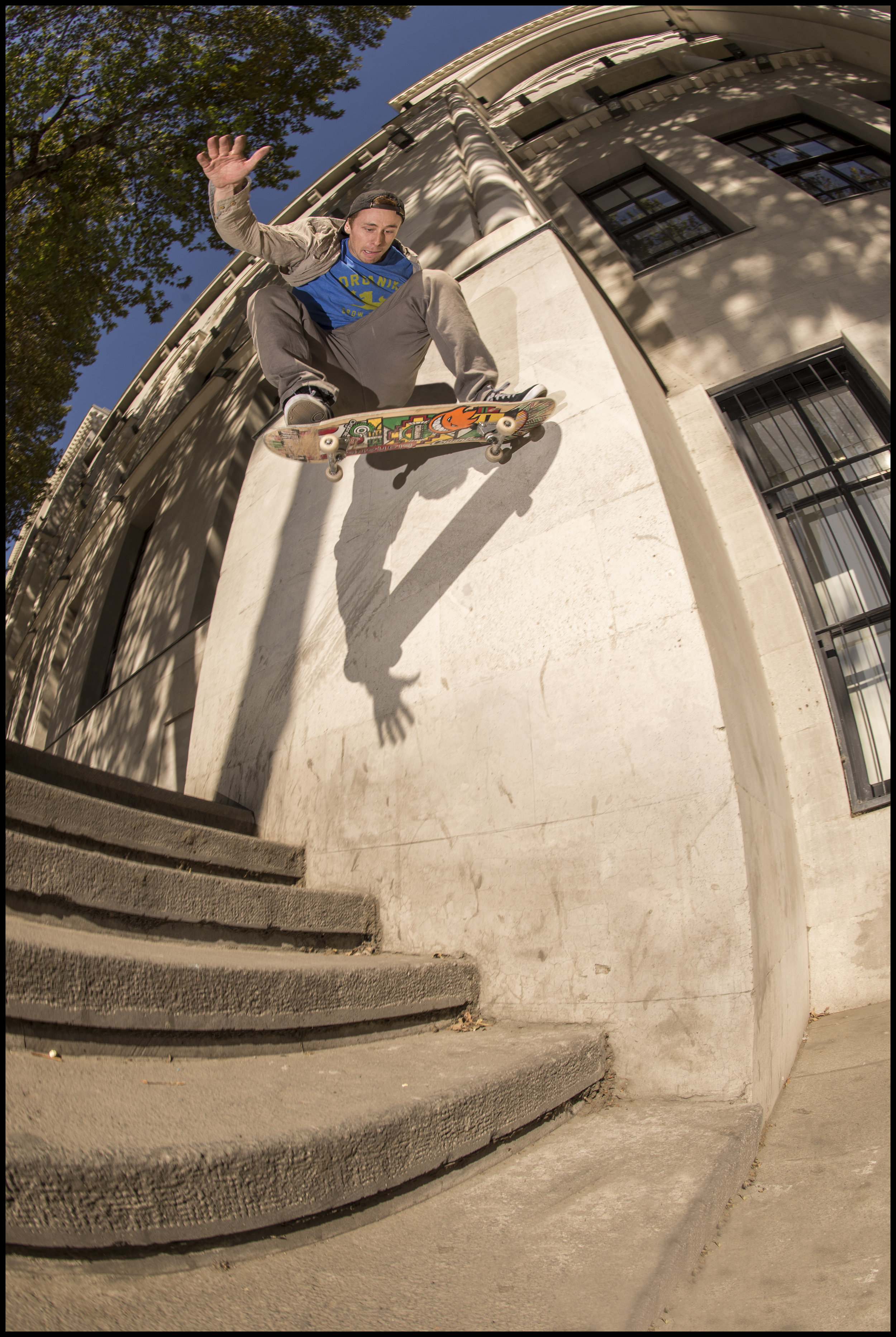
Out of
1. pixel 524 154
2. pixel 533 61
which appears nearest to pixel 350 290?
pixel 524 154

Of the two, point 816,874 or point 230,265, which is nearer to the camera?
point 816,874

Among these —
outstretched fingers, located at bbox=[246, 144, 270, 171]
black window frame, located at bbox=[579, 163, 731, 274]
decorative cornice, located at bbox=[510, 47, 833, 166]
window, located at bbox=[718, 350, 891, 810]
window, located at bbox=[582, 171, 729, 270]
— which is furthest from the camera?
decorative cornice, located at bbox=[510, 47, 833, 166]

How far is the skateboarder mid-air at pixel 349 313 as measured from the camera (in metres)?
3.83

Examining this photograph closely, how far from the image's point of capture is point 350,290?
4164 mm

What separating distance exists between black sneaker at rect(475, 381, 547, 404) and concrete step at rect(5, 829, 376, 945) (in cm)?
290

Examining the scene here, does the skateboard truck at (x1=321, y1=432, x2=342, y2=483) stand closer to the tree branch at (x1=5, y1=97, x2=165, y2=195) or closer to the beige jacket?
the beige jacket

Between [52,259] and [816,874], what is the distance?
10.6 metres

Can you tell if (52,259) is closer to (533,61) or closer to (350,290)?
(350,290)

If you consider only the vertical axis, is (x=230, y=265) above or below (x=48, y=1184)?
above

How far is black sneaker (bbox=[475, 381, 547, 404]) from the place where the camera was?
387 centimetres

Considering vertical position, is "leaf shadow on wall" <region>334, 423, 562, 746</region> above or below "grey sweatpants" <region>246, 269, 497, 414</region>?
below

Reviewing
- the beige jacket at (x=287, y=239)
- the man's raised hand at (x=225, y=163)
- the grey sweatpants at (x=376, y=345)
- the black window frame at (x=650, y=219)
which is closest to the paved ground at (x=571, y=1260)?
the grey sweatpants at (x=376, y=345)

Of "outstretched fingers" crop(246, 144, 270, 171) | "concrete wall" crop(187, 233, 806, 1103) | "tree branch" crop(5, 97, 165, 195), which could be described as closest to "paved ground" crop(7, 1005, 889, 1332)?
"concrete wall" crop(187, 233, 806, 1103)

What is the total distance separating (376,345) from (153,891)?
134 inches
